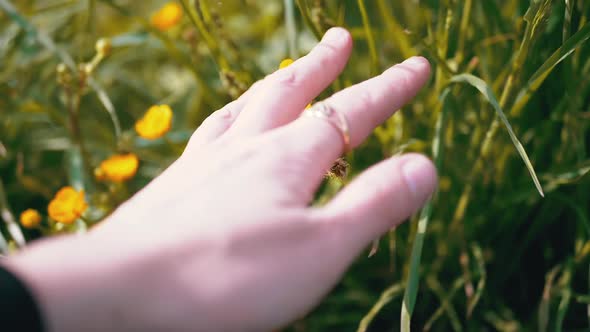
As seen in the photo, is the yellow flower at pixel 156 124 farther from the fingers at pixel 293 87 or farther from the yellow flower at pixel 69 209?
the fingers at pixel 293 87

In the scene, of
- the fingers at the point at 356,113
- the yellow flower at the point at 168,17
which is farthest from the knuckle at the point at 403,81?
the yellow flower at the point at 168,17

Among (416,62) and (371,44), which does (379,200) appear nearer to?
(416,62)

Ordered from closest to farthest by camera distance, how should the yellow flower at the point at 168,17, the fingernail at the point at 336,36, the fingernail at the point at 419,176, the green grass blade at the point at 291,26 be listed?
the fingernail at the point at 419,176 < the fingernail at the point at 336,36 < the green grass blade at the point at 291,26 < the yellow flower at the point at 168,17

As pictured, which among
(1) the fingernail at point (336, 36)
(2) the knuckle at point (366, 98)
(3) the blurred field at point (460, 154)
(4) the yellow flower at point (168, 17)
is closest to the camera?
(2) the knuckle at point (366, 98)

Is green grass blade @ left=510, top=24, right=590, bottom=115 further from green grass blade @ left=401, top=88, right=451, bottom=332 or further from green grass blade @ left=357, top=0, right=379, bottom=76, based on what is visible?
green grass blade @ left=357, top=0, right=379, bottom=76

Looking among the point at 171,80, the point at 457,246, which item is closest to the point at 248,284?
the point at 457,246

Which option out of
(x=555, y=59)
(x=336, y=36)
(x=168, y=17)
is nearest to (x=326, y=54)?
(x=336, y=36)
